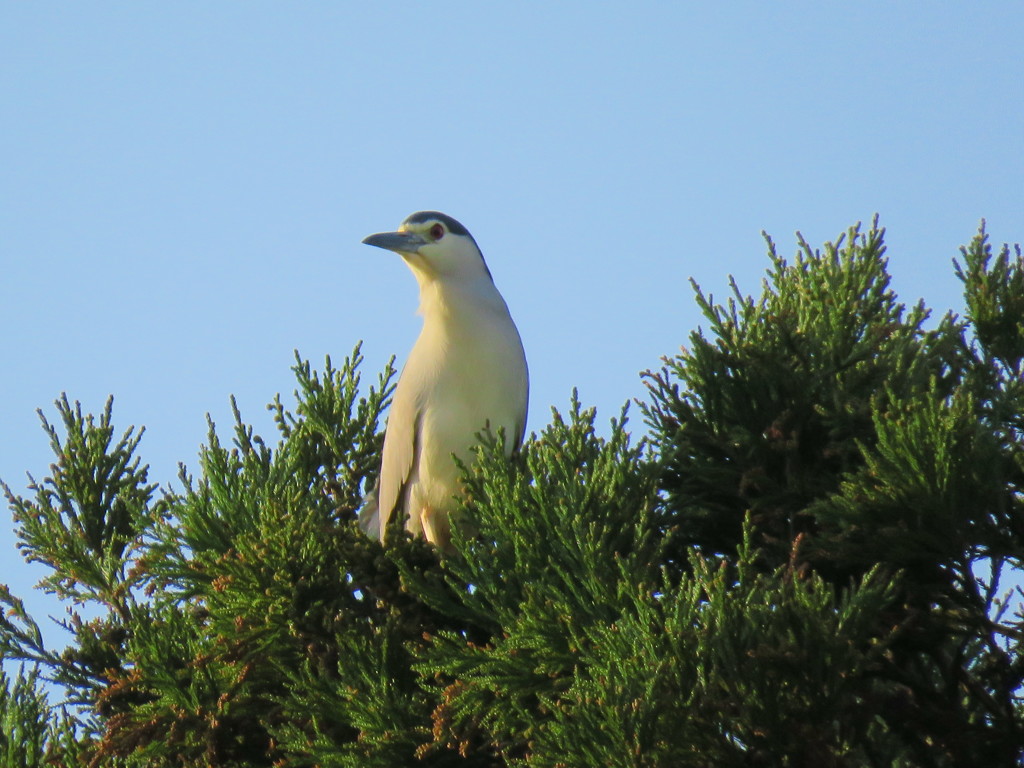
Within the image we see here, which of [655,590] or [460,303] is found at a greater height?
[460,303]

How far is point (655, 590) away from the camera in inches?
116

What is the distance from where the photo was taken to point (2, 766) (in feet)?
12.2

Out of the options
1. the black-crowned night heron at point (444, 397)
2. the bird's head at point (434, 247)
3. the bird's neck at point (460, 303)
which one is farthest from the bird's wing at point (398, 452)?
the bird's head at point (434, 247)

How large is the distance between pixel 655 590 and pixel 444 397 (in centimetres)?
251

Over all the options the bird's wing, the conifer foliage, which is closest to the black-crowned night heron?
the bird's wing

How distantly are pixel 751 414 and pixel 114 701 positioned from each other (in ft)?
7.01

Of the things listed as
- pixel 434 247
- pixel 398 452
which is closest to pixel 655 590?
pixel 398 452

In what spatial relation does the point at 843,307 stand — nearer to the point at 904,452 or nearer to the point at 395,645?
the point at 904,452

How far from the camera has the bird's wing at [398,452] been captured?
5.14 meters

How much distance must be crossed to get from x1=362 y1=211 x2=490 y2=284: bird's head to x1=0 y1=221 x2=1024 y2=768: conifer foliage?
1773 millimetres

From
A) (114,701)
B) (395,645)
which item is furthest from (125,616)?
(395,645)

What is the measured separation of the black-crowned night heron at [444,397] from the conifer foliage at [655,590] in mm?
1090

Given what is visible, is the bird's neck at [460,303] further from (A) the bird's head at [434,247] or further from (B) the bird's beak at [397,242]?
(B) the bird's beak at [397,242]

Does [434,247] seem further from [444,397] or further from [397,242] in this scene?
[444,397]
